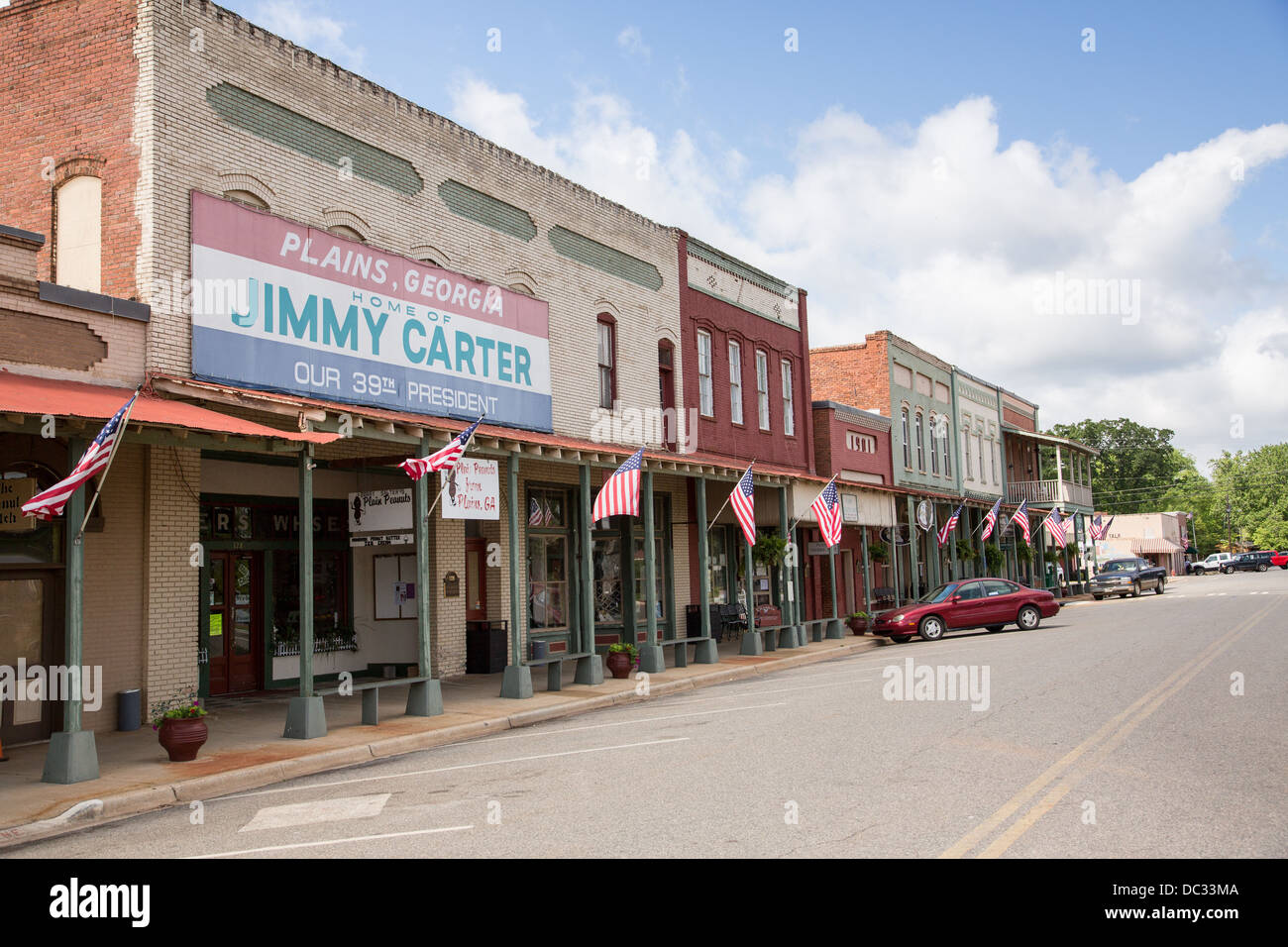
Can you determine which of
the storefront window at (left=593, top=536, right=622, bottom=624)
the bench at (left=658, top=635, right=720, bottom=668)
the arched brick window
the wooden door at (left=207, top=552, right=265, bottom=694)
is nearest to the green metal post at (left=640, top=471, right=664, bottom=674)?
the bench at (left=658, top=635, right=720, bottom=668)

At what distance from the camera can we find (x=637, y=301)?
2327 centimetres

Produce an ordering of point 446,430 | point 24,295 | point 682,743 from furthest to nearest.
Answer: point 446,430 → point 24,295 → point 682,743

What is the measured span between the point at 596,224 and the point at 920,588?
74.1 feet

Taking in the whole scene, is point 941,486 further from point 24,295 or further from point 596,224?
point 24,295

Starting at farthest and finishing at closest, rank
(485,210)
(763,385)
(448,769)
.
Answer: (763,385) < (485,210) < (448,769)

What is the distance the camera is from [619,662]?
17.8 meters

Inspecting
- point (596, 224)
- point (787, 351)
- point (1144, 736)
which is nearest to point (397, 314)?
point (596, 224)

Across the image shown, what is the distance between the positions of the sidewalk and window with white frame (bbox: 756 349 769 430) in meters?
11.2

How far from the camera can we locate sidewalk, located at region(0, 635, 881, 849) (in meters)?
8.87

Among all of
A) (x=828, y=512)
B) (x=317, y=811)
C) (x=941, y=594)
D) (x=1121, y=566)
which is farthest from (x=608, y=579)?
(x=1121, y=566)

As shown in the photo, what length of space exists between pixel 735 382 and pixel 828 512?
508 cm

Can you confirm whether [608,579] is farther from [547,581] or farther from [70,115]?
[70,115]

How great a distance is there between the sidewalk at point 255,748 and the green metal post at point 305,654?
7.4 inches

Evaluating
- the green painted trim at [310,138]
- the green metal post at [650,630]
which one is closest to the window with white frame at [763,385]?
the green metal post at [650,630]
